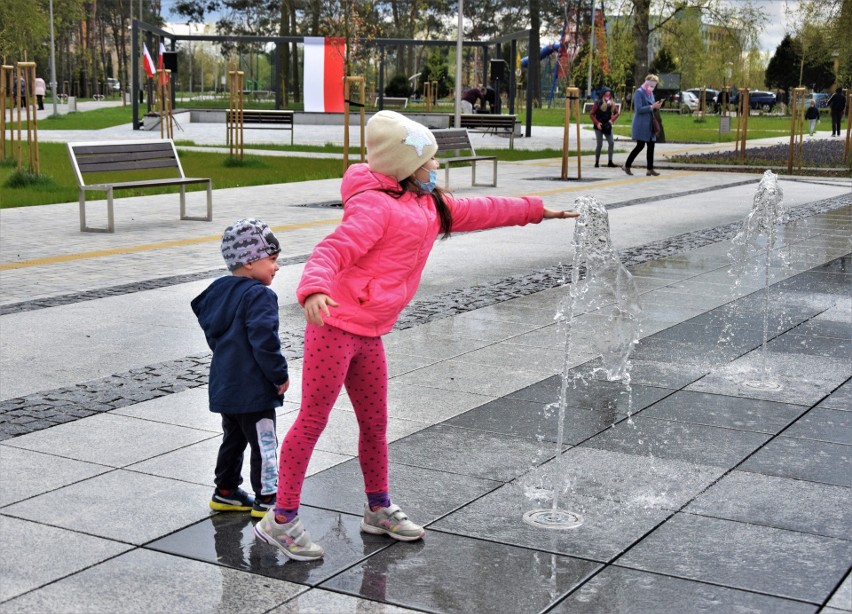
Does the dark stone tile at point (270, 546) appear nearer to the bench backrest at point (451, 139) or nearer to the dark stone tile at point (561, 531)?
the dark stone tile at point (561, 531)

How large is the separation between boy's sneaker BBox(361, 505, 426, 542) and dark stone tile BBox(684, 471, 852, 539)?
1.07 meters

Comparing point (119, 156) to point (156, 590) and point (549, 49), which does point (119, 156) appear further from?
point (549, 49)

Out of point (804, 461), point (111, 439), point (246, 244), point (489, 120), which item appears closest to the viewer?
point (246, 244)

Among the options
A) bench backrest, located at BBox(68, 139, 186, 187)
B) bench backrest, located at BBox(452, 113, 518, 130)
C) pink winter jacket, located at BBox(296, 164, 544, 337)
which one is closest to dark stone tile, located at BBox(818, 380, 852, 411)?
pink winter jacket, located at BBox(296, 164, 544, 337)

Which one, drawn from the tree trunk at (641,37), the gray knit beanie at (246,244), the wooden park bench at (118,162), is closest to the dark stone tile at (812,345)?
the gray knit beanie at (246,244)

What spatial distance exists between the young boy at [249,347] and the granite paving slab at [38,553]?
556 mm

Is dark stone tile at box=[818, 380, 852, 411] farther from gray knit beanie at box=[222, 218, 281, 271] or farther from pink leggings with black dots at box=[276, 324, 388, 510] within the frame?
gray knit beanie at box=[222, 218, 281, 271]

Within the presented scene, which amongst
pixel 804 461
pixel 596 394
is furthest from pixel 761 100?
pixel 804 461

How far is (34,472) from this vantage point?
4.74m

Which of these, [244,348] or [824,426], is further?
[824,426]

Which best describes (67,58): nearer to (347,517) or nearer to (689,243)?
(689,243)

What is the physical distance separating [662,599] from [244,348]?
5.19 feet

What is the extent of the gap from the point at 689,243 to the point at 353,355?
910 centimetres

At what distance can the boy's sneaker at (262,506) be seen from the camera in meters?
4.26
